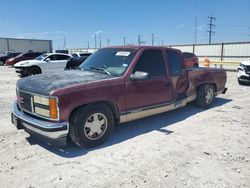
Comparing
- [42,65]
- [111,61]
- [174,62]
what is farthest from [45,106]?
[42,65]

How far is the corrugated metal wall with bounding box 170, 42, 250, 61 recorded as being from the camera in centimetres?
2053

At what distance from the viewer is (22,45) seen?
2026 inches

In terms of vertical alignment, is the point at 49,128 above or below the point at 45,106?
below

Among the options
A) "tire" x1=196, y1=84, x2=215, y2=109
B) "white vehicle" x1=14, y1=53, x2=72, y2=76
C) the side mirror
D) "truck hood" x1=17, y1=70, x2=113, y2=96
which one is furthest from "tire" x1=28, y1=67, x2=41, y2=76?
the side mirror

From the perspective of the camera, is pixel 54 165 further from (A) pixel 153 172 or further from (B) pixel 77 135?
(A) pixel 153 172

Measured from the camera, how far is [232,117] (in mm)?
6035

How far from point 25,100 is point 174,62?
3472mm

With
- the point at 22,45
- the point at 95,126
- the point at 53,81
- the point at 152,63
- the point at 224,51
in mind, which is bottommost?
the point at 95,126

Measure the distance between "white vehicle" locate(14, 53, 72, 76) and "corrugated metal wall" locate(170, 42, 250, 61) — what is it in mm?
14612

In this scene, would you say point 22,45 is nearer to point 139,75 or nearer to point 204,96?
point 204,96

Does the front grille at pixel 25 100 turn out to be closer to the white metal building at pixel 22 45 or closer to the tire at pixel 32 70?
the tire at pixel 32 70

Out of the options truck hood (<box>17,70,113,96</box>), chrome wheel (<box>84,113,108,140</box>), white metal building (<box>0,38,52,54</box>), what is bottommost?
chrome wheel (<box>84,113,108,140</box>)

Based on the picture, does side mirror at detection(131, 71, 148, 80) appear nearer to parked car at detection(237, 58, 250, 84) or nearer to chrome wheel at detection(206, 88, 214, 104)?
chrome wheel at detection(206, 88, 214, 104)

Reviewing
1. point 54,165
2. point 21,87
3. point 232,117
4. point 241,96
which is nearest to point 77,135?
point 54,165
